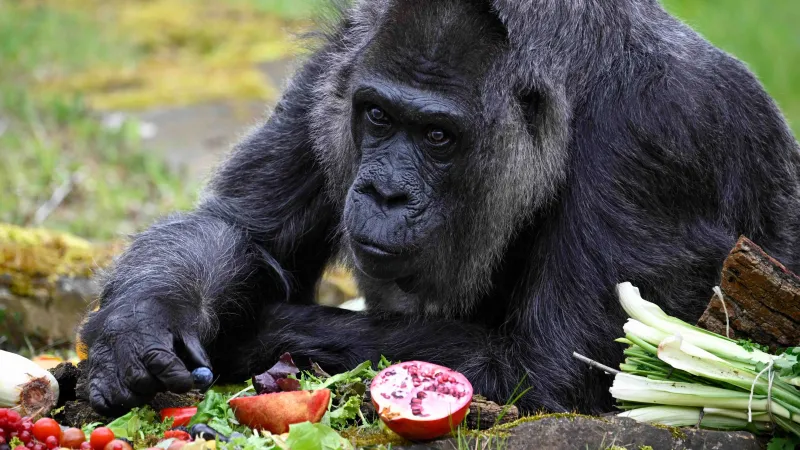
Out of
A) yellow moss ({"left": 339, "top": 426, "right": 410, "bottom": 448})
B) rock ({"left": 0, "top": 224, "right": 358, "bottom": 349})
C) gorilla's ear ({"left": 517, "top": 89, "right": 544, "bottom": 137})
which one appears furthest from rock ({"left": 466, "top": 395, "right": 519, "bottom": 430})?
rock ({"left": 0, "top": 224, "right": 358, "bottom": 349})

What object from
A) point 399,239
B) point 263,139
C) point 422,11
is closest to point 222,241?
point 263,139

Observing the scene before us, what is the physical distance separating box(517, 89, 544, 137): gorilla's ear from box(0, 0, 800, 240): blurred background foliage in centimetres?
Answer: 227

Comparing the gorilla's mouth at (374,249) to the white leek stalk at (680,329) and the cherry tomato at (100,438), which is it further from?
the cherry tomato at (100,438)

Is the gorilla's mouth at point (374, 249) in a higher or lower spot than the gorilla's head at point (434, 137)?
lower

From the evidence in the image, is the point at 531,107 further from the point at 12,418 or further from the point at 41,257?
the point at 41,257

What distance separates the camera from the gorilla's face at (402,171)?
628cm

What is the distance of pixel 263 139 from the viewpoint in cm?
782

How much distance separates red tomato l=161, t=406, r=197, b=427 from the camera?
5984mm

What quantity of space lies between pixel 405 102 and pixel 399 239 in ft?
2.69

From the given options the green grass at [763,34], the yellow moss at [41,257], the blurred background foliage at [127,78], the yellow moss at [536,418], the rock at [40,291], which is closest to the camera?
the yellow moss at [536,418]

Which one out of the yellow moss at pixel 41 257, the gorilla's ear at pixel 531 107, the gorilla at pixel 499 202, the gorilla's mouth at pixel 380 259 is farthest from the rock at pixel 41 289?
the gorilla's ear at pixel 531 107

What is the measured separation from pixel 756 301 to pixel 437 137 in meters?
2.13

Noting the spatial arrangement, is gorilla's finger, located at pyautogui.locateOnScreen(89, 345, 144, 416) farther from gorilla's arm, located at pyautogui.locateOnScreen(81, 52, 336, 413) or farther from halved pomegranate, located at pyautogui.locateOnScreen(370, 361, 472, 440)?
halved pomegranate, located at pyautogui.locateOnScreen(370, 361, 472, 440)

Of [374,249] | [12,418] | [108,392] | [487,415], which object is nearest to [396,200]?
[374,249]
